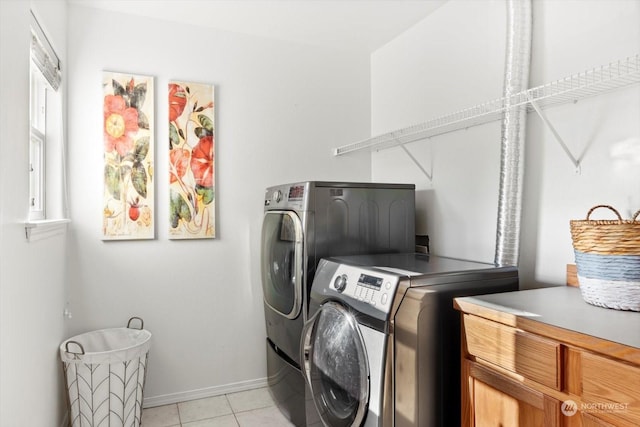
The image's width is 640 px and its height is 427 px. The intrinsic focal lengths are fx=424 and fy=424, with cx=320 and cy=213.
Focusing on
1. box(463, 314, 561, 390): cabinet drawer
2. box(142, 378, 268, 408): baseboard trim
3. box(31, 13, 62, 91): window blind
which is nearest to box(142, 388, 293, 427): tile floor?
box(142, 378, 268, 408): baseboard trim

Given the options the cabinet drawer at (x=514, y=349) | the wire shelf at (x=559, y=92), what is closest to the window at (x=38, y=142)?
the wire shelf at (x=559, y=92)

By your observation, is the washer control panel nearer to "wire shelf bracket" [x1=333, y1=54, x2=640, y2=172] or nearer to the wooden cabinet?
the wooden cabinet

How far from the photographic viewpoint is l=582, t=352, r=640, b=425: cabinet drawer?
952 mm

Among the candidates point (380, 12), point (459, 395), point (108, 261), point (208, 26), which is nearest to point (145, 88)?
point (208, 26)

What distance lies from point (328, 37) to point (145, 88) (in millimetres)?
1282

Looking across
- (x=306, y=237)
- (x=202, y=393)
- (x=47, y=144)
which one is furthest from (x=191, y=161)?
(x=202, y=393)

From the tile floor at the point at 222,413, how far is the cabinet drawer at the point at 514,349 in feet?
4.80

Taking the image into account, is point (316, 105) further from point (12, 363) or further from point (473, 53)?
point (12, 363)

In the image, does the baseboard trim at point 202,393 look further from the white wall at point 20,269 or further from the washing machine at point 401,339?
the washing machine at point 401,339

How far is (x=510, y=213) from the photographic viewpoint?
1864 mm

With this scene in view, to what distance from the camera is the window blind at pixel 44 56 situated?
6.03ft

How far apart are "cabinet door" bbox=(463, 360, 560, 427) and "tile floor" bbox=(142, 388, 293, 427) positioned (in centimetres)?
135

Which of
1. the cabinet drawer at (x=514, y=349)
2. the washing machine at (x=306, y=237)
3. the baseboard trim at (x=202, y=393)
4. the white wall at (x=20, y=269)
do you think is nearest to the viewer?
the cabinet drawer at (x=514, y=349)

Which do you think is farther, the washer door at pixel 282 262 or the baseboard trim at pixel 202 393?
the baseboard trim at pixel 202 393
